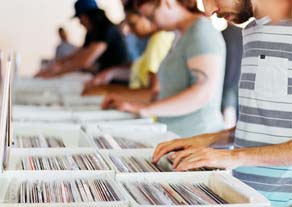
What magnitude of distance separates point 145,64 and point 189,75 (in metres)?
0.89

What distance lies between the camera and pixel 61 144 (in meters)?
1.58

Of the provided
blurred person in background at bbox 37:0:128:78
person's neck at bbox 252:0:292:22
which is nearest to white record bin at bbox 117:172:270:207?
person's neck at bbox 252:0:292:22

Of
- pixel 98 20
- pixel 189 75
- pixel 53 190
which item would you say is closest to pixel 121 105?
pixel 189 75

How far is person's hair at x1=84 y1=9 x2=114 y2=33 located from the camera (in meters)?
3.43

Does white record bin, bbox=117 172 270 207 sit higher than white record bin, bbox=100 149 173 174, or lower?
higher

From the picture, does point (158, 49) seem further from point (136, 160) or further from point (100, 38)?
point (136, 160)

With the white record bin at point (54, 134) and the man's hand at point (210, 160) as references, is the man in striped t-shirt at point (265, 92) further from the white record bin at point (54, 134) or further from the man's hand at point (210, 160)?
the white record bin at point (54, 134)

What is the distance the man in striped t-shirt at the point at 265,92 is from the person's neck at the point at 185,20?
658 mm

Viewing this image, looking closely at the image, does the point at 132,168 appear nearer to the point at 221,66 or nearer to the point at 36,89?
the point at 221,66

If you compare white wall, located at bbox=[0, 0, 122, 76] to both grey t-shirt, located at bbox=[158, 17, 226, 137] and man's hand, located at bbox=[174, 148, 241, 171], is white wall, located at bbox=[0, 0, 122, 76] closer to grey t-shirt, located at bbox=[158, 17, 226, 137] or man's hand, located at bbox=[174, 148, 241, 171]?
grey t-shirt, located at bbox=[158, 17, 226, 137]

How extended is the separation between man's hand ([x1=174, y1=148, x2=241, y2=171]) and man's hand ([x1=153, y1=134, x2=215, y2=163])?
0.39 ft

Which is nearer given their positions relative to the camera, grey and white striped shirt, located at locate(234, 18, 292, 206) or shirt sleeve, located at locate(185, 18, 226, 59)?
grey and white striped shirt, located at locate(234, 18, 292, 206)

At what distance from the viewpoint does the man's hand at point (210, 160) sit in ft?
4.00

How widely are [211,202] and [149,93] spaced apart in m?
1.66
